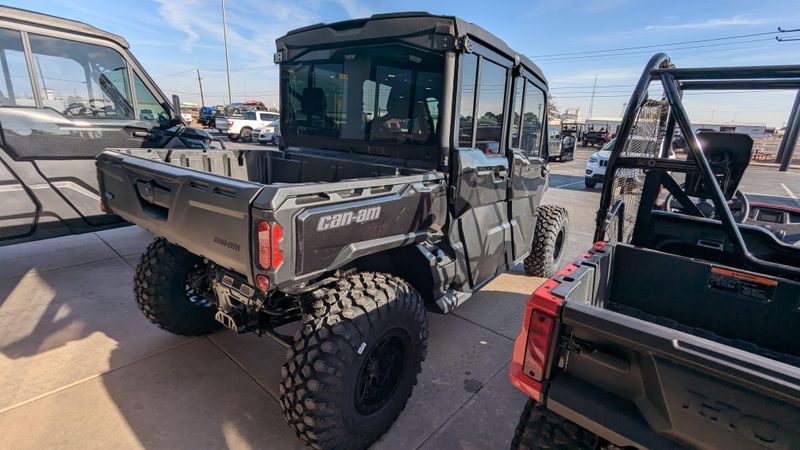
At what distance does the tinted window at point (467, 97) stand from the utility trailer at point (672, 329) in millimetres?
971

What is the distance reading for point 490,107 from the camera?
9.83 feet

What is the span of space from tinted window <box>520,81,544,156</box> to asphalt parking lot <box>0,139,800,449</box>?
1.66 meters

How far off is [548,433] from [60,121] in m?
5.26

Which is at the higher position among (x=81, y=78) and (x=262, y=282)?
(x=81, y=78)

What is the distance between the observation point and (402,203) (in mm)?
2191

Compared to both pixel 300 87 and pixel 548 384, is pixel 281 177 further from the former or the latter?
pixel 548 384

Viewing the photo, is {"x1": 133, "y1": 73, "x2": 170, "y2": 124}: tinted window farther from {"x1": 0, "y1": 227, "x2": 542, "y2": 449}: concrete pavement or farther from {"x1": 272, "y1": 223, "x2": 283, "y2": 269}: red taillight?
{"x1": 272, "y1": 223, "x2": 283, "y2": 269}: red taillight

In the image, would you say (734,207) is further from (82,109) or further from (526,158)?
(82,109)

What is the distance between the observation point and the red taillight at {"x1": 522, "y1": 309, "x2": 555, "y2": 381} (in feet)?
4.76

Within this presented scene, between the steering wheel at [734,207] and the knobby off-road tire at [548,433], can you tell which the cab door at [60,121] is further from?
the steering wheel at [734,207]

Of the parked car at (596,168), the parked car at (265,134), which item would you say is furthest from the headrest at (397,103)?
the parked car at (265,134)

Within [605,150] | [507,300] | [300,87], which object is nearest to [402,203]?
[300,87]

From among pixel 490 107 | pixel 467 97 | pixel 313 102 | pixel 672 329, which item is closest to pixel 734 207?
pixel 490 107

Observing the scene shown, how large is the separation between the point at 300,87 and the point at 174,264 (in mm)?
1754
